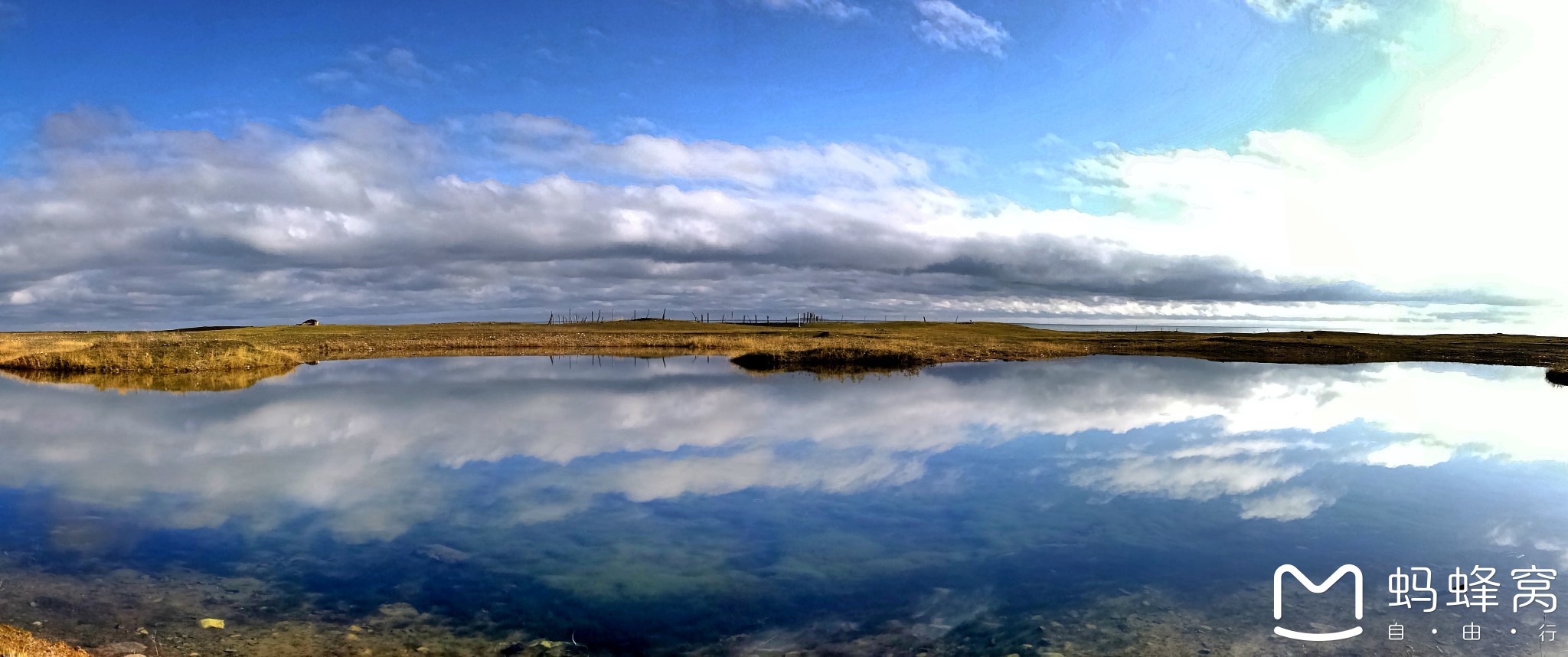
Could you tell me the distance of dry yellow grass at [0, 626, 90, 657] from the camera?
859 cm

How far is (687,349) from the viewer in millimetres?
85562

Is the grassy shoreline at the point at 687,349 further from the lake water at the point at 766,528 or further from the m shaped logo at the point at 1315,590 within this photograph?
the m shaped logo at the point at 1315,590

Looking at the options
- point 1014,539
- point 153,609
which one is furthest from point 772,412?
point 153,609

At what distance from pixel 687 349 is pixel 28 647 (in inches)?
3020

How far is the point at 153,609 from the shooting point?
10805 mm

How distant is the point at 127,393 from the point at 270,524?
3363 centimetres

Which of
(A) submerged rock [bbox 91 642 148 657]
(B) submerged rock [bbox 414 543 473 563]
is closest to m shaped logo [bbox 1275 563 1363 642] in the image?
(B) submerged rock [bbox 414 543 473 563]

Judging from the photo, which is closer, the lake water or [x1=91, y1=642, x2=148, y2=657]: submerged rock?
[x1=91, y1=642, x2=148, y2=657]: submerged rock

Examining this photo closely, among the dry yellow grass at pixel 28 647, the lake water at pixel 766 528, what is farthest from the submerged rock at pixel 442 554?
the dry yellow grass at pixel 28 647

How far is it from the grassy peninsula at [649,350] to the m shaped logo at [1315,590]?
4421 cm

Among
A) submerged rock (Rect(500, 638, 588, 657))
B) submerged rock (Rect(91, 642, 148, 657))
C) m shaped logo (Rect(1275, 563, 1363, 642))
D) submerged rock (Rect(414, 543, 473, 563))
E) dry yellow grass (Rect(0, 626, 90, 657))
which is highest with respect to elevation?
dry yellow grass (Rect(0, 626, 90, 657))

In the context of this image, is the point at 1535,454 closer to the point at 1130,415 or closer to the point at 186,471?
the point at 1130,415

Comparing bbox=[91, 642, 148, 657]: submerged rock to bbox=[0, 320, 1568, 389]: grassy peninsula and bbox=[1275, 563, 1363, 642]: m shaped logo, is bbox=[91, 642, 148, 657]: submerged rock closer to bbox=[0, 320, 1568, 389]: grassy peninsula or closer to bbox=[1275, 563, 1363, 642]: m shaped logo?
bbox=[1275, 563, 1363, 642]: m shaped logo

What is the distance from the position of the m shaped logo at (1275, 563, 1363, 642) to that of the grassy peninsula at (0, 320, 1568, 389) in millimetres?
44210
